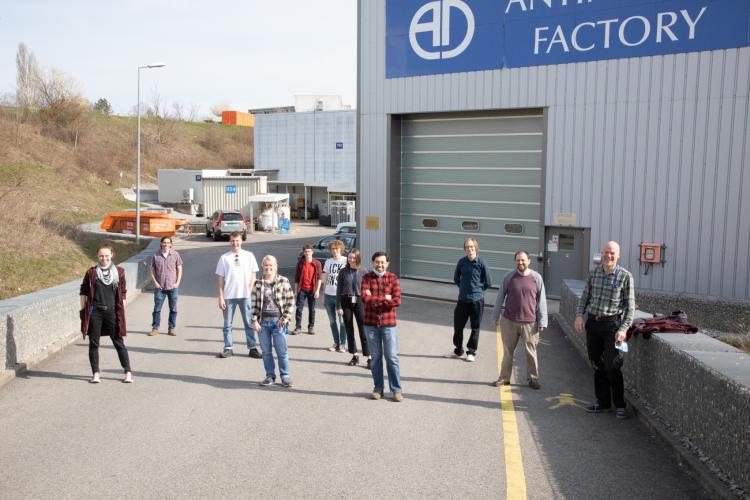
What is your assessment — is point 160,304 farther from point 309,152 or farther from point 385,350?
point 309,152

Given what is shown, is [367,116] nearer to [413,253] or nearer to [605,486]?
[413,253]

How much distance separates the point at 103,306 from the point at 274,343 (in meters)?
2.22

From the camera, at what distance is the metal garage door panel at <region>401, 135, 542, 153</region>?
64.2 ft

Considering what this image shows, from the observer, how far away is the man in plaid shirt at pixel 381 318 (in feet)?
28.0

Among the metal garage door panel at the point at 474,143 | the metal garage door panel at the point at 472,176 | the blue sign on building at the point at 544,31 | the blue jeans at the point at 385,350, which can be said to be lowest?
the blue jeans at the point at 385,350

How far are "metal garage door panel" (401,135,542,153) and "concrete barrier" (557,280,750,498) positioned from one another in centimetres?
1122

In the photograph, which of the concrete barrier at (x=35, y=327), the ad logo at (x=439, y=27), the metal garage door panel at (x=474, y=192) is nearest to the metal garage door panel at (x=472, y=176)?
the metal garage door panel at (x=474, y=192)

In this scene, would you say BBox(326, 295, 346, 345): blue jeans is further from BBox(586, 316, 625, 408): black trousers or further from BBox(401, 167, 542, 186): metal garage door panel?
BBox(401, 167, 542, 186): metal garage door panel

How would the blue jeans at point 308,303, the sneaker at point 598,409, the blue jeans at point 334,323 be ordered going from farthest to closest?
the blue jeans at point 308,303 < the blue jeans at point 334,323 < the sneaker at point 598,409

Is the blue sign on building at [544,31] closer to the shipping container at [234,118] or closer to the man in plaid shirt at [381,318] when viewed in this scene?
the man in plaid shirt at [381,318]

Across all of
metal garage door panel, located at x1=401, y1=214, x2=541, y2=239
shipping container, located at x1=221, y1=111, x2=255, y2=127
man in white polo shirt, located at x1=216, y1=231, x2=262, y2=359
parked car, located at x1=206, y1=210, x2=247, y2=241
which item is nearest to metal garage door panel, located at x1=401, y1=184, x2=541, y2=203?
metal garage door panel, located at x1=401, y1=214, x2=541, y2=239

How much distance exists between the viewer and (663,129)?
1684cm

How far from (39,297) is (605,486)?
9.00 meters

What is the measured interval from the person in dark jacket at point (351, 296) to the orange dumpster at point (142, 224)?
27.4 meters
